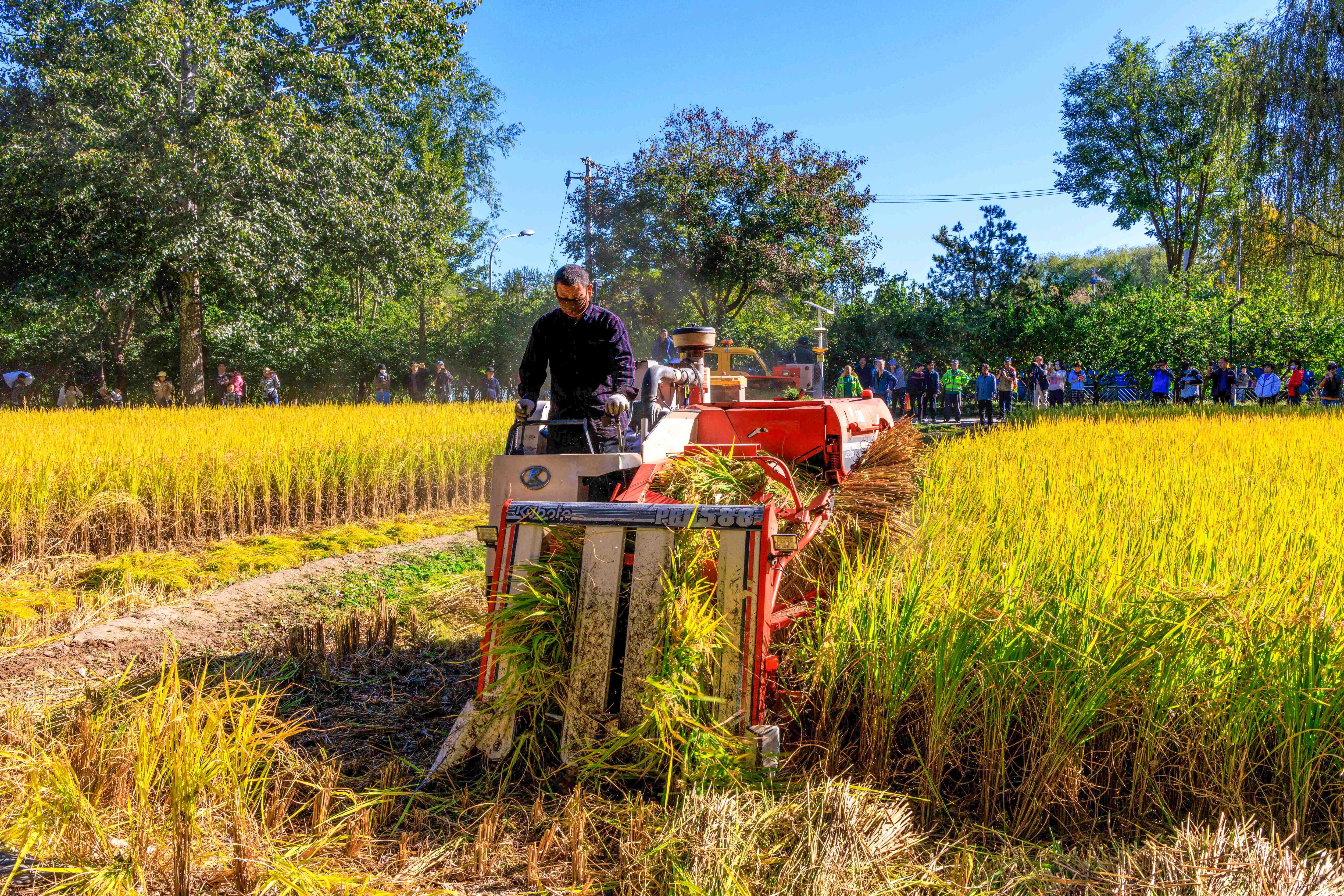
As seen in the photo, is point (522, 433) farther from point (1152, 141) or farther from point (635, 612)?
point (1152, 141)

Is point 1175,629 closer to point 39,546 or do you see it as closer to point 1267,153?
point 39,546

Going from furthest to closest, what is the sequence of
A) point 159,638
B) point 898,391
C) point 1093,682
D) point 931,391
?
point 898,391, point 931,391, point 159,638, point 1093,682

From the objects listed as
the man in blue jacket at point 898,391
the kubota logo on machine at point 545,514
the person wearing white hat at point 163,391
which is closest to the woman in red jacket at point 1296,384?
Result: the man in blue jacket at point 898,391

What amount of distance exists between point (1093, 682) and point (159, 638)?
4.88m

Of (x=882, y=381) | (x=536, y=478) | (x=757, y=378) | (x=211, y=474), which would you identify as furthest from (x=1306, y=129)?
(x=211, y=474)

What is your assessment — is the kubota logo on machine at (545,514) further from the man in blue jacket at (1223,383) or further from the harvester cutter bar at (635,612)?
the man in blue jacket at (1223,383)

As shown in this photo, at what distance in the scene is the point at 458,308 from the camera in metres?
33.8

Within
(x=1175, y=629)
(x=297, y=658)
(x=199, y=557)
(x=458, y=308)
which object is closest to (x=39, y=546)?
(x=199, y=557)

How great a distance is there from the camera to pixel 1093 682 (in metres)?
2.75

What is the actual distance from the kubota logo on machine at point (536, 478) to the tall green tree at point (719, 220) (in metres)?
19.8

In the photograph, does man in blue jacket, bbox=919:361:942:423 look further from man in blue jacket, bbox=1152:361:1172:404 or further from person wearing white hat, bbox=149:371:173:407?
person wearing white hat, bbox=149:371:173:407

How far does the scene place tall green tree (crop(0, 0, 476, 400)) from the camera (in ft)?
52.9

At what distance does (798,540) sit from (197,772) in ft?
7.62

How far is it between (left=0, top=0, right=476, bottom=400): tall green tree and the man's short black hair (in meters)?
15.1
